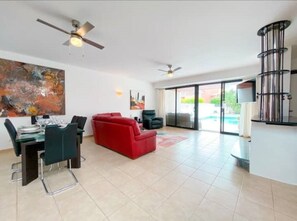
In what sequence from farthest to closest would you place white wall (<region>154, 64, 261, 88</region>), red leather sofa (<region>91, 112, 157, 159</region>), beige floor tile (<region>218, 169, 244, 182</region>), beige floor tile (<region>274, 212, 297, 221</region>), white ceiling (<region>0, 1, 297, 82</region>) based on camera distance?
1. white wall (<region>154, 64, 261, 88</region>)
2. red leather sofa (<region>91, 112, 157, 159</region>)
3. beige floor tile (<region>218, 169, 244, 182</region>)
4. white ceiling (<region>0, 1, 297, 82</region>)
5. beige floor tile (<region>274, 212, 297, 221</region>)

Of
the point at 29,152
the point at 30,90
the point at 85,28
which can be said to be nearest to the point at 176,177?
the point at 29,152

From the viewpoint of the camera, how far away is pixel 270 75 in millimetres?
2389

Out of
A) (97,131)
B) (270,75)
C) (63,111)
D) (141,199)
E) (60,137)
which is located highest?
(270,75)

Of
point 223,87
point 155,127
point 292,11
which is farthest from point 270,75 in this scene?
point 155,127

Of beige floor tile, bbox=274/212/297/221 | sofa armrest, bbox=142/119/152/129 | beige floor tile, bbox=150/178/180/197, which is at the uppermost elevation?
sofa armrest, bbox=142/119/152/129

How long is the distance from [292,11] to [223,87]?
4.04 m

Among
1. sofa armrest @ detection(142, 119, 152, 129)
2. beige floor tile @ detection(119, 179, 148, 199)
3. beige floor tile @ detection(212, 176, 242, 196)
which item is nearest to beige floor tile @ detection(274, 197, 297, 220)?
beige floor tile @ detection(212, 176, 242, 196)

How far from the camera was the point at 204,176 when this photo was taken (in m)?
2.41

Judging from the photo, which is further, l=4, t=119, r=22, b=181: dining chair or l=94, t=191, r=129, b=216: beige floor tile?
l=4, t=119, r=22, b=181: dining chair

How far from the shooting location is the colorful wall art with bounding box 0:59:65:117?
349 centimetres

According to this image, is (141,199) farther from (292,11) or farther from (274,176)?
(292,11)

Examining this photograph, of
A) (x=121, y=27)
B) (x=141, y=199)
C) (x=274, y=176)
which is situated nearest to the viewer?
(x=141, y=199)

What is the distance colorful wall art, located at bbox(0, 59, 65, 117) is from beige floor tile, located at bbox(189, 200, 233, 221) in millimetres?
4616

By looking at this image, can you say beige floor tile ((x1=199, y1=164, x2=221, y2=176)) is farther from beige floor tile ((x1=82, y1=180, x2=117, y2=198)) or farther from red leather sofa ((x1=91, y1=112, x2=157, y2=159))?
beige floor tile ((x1=82, y1=180, x2=117, y2=198))
